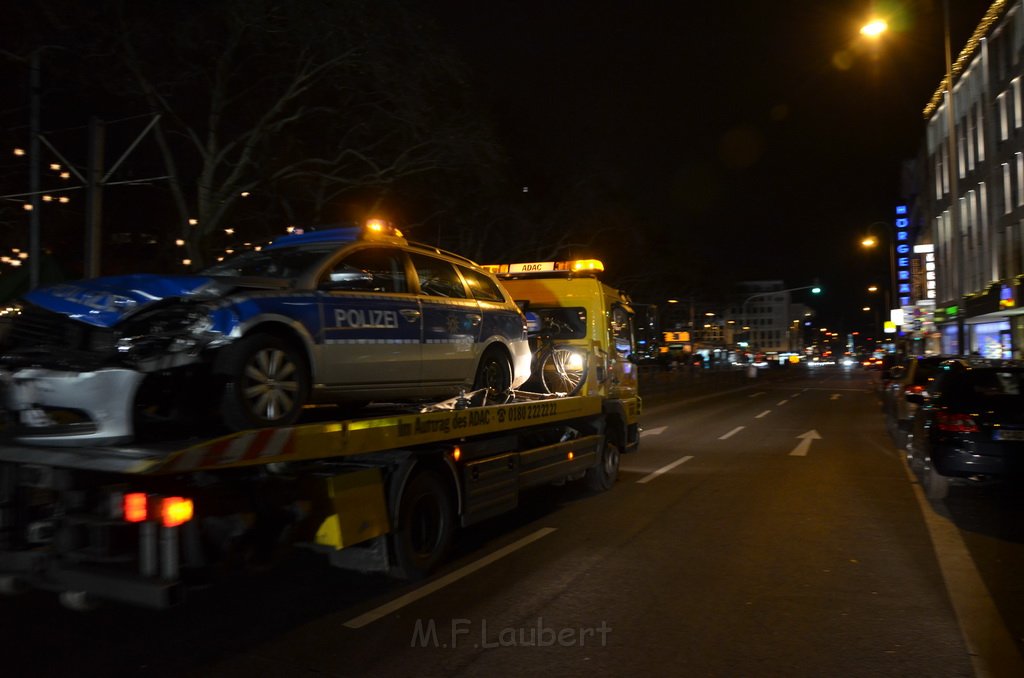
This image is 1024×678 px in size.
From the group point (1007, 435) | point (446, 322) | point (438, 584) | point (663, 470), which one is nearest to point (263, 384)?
point (438, 584)

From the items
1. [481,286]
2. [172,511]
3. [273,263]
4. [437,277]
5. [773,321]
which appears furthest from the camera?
[773,321]

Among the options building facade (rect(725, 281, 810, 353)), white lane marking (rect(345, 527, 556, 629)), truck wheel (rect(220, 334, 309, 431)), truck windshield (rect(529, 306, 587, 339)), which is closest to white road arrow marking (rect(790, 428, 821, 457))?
truck windshield (rect(529, 306, 587, 339))

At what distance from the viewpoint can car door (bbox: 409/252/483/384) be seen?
22.9ft

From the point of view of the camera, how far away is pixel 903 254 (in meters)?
64.2

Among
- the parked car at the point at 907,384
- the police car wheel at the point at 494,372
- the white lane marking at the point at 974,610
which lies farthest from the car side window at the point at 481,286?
the parked car at the point at 907,384

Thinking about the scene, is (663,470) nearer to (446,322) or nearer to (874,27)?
(446,322)

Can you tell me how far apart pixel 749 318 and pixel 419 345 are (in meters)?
157

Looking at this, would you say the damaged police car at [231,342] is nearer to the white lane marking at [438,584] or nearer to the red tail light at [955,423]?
the white lane marking at [438,584]

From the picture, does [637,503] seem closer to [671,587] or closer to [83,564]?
[671,587]

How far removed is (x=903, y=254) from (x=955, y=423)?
61989 millimetres

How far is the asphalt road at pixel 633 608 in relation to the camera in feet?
15.2

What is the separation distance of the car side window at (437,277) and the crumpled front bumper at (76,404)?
297cm

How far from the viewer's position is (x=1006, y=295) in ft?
91.2

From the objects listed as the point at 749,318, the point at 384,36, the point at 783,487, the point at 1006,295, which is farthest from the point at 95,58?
the point at 749,318
